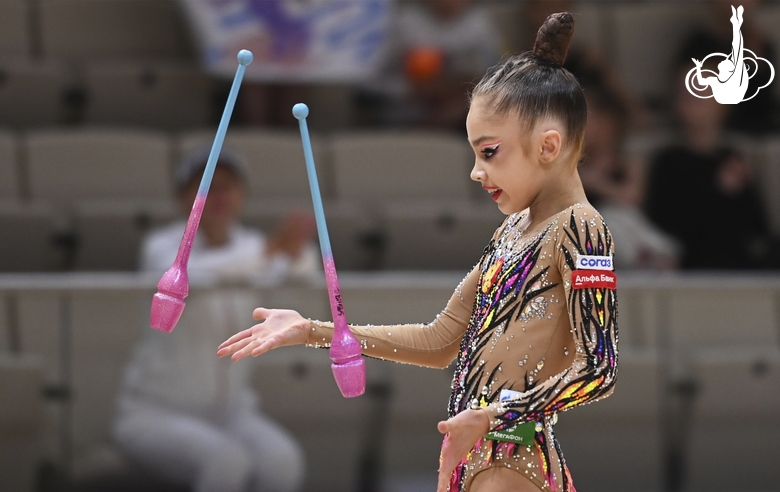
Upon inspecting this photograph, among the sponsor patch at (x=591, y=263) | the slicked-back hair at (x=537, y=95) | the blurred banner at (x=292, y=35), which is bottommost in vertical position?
the sponsor patch at (x=591, y=263)

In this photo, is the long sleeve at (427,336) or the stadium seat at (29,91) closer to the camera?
the long sleeve at (427,336)

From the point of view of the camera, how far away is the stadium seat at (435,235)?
4.19 m

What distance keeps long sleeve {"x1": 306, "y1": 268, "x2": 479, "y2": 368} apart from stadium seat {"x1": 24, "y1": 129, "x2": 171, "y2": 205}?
8.82 ft

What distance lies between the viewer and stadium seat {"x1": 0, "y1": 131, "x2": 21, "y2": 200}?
164 inches

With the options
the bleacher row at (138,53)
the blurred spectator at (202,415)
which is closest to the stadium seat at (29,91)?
the bleacher row at (138,53)

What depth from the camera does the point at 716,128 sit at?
4.61 meters

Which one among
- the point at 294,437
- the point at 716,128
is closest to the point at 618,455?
the point at 294,437

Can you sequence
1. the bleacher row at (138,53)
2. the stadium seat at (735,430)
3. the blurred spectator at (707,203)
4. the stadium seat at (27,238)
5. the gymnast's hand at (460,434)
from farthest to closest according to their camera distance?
the bleacher row at (138,53) < the blurred spectator at (707,203) < the stadium seat at (27,238) < the stadium seat at (735,430) < the gymnast's hand at (460,434)

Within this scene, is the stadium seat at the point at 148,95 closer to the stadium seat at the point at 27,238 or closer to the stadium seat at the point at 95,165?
the stadium seat at the point at 95,165

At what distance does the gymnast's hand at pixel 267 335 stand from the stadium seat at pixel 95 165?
2.72 m

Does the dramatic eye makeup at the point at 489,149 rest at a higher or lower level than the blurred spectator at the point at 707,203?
lower

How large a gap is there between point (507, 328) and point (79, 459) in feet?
6.51

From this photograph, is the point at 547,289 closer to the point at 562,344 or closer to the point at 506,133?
the point at 562,344

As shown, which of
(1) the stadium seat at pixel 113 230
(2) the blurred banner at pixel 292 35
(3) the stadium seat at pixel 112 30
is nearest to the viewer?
(1) the stadium seat at pixel 113 230
